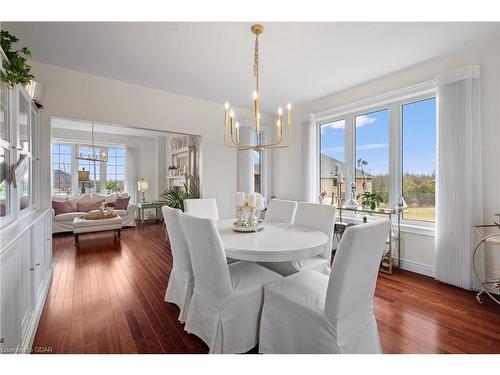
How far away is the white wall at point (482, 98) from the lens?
2.44 metres

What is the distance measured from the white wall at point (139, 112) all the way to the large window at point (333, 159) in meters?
1.72

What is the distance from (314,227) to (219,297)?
1.24 meters

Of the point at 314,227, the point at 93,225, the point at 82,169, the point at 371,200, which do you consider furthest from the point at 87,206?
the point at 371,200

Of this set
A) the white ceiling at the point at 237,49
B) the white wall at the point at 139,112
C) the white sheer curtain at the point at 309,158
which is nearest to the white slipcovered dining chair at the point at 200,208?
the white wall at the point at 139,112

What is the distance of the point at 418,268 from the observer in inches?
120

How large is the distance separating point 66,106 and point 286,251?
339 centimetres

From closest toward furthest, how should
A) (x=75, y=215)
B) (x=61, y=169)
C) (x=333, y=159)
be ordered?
(x=333, y=159) → (x=75, y=215) → (x=61, y=169)

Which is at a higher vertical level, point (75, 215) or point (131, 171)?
point (131, 171)

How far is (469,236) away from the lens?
8.32 feet

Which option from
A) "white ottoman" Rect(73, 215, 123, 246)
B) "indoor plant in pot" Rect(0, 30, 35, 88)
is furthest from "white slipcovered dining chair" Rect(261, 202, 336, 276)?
"white ottoman" Rect(73, 215, 123, 246)

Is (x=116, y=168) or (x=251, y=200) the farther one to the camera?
(x=116, y=168)

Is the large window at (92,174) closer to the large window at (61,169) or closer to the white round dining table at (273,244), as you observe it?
the large window at (61,169)

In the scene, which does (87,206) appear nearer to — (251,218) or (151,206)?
(151,206)

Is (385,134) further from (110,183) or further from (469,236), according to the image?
(110,183)
